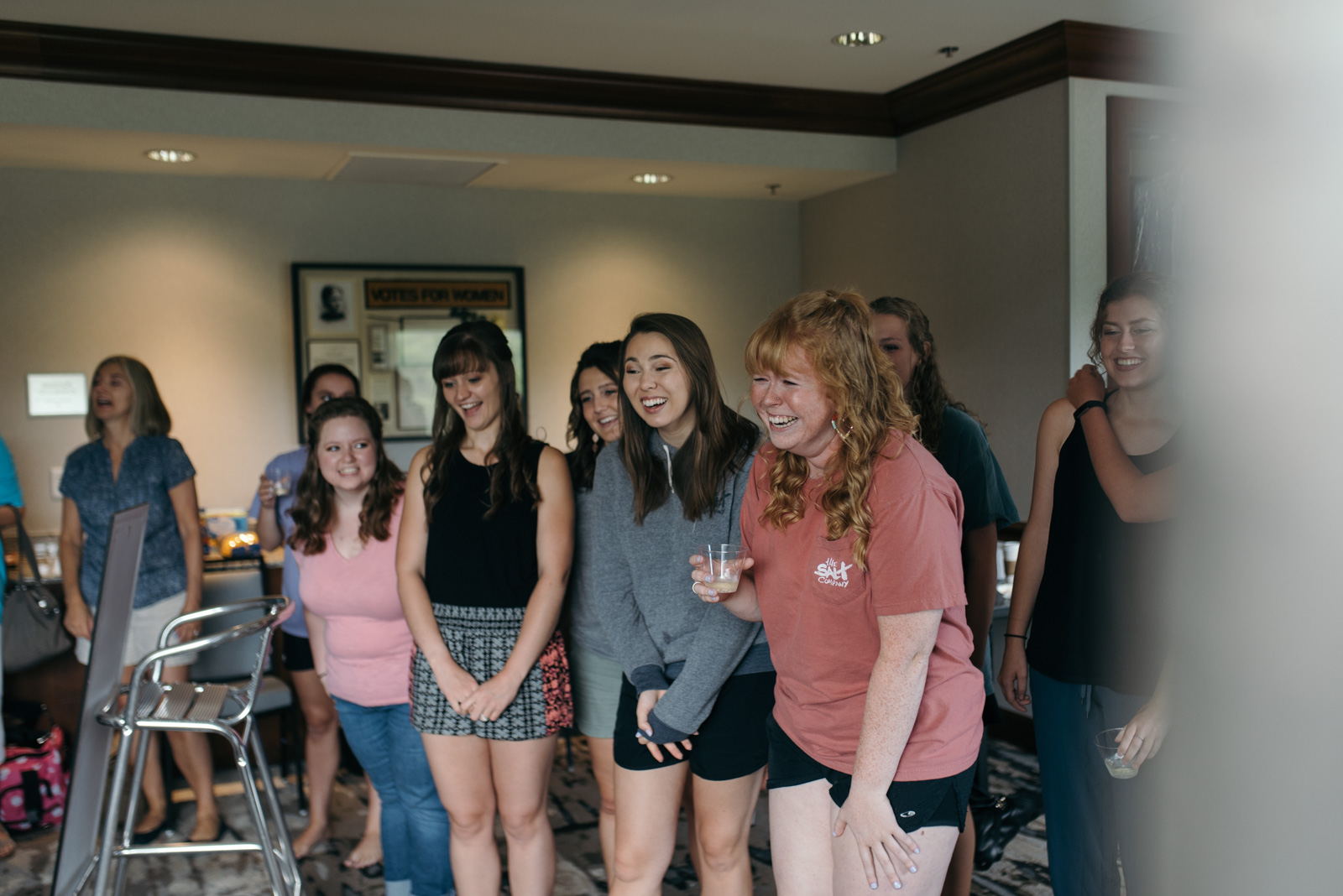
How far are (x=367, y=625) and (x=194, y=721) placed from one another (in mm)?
434

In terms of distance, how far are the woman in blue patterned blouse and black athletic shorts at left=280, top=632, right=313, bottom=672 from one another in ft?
0.96

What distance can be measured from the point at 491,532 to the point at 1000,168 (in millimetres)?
2870

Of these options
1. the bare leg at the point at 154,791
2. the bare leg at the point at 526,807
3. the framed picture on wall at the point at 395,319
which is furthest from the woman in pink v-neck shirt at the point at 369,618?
the framed picture on wall at the point at 395,319

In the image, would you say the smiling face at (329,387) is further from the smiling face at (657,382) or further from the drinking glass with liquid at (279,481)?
the smiling face at (657,382)

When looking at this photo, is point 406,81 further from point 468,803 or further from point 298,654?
point 468,803

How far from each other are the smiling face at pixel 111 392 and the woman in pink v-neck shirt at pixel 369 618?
0.85 m

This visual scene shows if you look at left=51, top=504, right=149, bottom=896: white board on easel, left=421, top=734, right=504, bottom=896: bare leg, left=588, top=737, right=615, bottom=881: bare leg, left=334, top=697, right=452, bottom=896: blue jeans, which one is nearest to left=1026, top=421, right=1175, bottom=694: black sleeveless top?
left=588, top=737, right=615, bottom=881: bare leg

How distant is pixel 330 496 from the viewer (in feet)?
8.41

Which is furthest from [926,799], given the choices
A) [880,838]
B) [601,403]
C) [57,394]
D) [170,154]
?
[57,394]

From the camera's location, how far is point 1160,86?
29 cm

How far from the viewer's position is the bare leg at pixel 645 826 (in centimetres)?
191

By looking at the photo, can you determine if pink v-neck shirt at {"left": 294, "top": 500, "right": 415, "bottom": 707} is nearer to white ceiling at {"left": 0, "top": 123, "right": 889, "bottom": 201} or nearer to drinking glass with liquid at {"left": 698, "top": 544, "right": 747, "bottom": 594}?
drinking glass with liquid at {"left": 698, "top": 544, "right": 747, "bottom": 594}

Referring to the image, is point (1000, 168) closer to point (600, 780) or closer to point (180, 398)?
point (600, 780)

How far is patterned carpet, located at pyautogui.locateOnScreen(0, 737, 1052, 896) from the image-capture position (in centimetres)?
275
